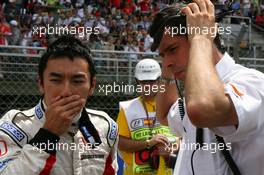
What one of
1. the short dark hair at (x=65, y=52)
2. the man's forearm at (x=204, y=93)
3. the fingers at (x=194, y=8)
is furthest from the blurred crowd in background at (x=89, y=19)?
the man's forearm at (x=204, y=93)

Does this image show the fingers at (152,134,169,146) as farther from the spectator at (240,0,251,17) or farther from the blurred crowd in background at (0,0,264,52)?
the spectator at (240,0,251,17)

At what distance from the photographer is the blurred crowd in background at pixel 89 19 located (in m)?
10.3

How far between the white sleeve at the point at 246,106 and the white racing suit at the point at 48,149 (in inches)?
24.8

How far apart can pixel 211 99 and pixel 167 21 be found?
626mm

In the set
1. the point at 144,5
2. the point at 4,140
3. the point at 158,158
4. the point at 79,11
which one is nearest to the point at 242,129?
the point at 4,140

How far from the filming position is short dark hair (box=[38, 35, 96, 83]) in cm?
204

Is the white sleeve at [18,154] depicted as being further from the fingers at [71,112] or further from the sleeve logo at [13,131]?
the fingers at [71,112]

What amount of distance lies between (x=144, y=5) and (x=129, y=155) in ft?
42.1

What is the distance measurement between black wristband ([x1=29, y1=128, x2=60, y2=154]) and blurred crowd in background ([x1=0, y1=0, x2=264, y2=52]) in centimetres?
749

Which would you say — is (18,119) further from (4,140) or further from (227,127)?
(227,127)

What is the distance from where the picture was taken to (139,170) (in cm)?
431

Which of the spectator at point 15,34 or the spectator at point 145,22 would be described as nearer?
the spectator at point 15,34

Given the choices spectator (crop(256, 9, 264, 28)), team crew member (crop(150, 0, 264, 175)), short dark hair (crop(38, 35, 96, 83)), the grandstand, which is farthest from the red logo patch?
spectator (crop(256, 9, 264, 28))

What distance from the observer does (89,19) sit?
13.4 meters
